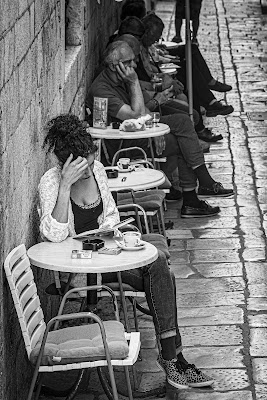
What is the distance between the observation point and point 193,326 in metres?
6.40

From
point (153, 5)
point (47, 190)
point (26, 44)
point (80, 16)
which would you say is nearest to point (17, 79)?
point (26, 44)

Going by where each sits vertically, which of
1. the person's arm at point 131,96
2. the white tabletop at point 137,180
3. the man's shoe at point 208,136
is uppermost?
the person's arm at point 131,96

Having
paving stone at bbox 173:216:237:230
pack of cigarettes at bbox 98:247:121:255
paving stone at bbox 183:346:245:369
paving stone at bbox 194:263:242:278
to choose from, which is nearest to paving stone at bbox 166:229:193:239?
paving stone at bbox 173:216:237:230

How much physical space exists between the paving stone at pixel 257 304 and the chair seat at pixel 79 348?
78.8 inches

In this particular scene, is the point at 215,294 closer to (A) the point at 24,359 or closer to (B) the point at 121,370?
(B) the point at 121,370

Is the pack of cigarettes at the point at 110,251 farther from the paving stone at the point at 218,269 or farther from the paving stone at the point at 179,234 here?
the paving stone at the point at 179,234

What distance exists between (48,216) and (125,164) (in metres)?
1.99

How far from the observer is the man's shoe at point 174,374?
218 inches

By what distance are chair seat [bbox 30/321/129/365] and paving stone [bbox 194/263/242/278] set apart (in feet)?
8.39

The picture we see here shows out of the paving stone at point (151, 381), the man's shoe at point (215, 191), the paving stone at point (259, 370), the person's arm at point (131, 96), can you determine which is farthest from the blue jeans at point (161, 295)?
the man's shoe at point (215, 191)

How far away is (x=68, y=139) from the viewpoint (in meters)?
5.57

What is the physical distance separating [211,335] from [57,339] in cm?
167

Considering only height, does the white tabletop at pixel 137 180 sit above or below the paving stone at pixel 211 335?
above

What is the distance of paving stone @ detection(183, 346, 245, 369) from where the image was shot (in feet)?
19.2
